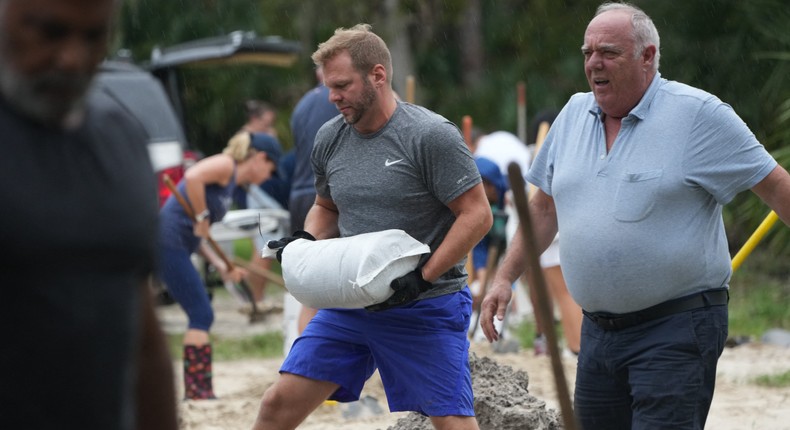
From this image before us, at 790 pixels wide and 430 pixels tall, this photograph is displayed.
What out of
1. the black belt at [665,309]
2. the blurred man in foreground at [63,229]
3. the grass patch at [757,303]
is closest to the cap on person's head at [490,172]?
the grass patch at [757,303]

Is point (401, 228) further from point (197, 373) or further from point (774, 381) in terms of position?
point (774, 381)

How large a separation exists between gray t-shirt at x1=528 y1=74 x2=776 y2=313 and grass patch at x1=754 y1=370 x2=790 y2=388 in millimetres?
4367

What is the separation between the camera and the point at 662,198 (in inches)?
168

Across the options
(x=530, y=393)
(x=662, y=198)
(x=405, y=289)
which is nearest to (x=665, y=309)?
(x=662, y=198)

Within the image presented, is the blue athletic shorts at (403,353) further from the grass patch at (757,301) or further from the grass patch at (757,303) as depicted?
the grass patch at (757,303)

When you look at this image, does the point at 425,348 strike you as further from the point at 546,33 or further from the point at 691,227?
the point at 546,33

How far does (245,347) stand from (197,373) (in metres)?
2.68

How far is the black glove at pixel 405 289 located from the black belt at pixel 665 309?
676 millimetres

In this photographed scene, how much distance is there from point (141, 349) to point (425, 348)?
2527 mm

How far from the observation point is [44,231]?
2.06 meters

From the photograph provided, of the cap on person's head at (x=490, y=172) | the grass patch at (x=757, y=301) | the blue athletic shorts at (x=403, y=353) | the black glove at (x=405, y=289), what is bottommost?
the grass patch at (x=757, y=301)

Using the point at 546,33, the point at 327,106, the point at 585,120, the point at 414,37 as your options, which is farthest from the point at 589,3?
the point at 585,120

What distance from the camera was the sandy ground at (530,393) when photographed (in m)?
7.36

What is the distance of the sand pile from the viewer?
223 inches
